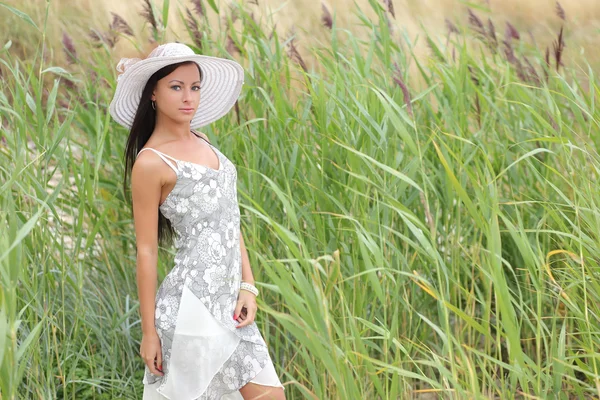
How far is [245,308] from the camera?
1846 millimetres

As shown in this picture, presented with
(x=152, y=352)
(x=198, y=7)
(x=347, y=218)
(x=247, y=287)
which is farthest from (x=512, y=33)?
(x=152, y=352)

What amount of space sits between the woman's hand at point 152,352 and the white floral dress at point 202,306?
0.04 feet

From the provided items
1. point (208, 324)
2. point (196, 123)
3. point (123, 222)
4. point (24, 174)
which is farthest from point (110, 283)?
point (208, 324)

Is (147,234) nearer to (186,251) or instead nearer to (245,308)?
(186,251)

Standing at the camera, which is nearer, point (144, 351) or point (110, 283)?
point (144, 351)

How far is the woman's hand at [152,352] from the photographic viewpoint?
172cm

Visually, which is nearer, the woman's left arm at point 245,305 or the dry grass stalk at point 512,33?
the woman's left arm at point 245,305

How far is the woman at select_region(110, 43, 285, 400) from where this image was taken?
5.62ft

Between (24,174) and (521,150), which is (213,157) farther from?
(521,150)

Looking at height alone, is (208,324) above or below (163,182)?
below

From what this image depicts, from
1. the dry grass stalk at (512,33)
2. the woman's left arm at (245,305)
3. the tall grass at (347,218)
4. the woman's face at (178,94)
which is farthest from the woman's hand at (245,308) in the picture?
the dry grass stalk at (512,33)

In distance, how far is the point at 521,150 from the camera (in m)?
2.62

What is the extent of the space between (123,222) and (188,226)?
79cm

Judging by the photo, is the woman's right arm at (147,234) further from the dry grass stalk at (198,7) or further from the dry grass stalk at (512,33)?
the dry grass stalk at (512,33)
